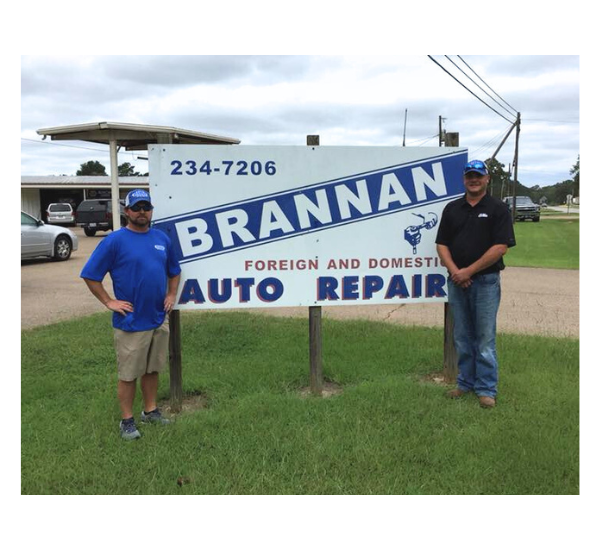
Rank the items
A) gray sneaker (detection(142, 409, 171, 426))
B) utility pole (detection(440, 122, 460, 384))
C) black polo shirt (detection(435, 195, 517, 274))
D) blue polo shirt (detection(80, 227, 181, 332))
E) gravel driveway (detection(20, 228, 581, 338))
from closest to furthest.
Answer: blue polo shirt (detection(80, 227, 181, 332)) < gray sneaker (detection(142, 409, 171, 426)) < black polo shirt (detection(435, 195, 517, 274)) < utility pole (detection(440, 122, 460, 384)) < gravel driveway (detection(20, 228, 581, 338))

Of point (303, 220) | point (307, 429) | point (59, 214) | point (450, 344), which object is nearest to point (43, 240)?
point (303, 220)

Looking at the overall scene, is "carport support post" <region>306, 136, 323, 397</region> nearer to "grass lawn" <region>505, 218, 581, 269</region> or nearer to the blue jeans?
the blue jeans

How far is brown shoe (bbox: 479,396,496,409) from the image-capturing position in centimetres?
401

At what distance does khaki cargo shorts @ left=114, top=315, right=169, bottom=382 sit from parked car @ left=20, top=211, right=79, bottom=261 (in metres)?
11.4

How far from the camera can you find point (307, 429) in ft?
12.0

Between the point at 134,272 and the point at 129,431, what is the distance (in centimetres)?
108

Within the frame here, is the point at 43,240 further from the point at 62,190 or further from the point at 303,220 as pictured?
the point at 62,190

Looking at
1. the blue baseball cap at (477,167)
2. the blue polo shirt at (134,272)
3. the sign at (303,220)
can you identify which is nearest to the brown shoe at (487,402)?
the sign at (303,220)

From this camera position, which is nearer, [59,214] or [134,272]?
[134,272]

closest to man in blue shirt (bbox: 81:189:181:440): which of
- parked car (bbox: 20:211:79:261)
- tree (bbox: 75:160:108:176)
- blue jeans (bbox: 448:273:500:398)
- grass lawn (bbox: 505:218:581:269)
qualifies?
blue jeans (bbox: 448:273:500:398)

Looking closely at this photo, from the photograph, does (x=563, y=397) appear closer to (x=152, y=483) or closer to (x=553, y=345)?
(x=553, y=345)

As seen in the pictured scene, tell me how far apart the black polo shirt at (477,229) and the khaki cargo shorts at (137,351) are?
2256 millimetres

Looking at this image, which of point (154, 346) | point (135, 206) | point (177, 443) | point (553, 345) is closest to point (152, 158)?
point (135, 206)

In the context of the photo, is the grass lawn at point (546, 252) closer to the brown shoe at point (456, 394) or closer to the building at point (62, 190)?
the brown shoe at point (456, 394)
